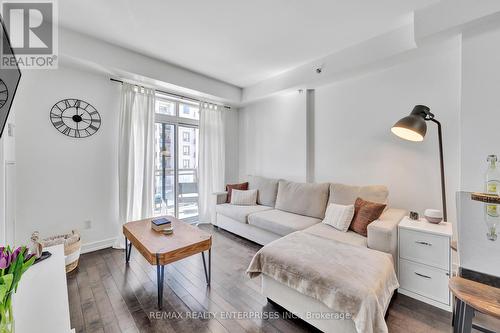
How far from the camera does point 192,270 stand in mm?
2395

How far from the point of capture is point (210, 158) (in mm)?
4211

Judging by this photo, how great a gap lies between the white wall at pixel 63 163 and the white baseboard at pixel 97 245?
0.05m

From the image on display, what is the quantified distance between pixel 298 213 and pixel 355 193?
2.83 feet

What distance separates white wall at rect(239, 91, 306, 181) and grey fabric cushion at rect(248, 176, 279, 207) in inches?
12.7

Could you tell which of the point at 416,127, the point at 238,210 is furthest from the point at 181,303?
the point at 416,127

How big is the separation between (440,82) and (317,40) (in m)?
1.48

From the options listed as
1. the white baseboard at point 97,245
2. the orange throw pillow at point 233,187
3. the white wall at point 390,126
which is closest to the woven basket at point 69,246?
the white baseboard at point 97,245

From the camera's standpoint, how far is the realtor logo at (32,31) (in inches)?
79.7

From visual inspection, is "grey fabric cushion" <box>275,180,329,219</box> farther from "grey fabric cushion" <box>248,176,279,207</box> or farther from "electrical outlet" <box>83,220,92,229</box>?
"electrical outlet" <box>83,220,92,229</box>

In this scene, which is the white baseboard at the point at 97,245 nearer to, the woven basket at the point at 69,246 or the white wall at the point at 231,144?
the woven basket at the point at 69,246

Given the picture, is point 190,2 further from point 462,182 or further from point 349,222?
point 462,182

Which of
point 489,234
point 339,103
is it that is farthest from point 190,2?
point 489,234

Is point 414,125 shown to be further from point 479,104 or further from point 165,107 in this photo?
point 165,107

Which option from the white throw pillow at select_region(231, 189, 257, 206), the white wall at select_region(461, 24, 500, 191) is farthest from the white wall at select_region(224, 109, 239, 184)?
the white wall at select_region(461, 24, 500, 191)
